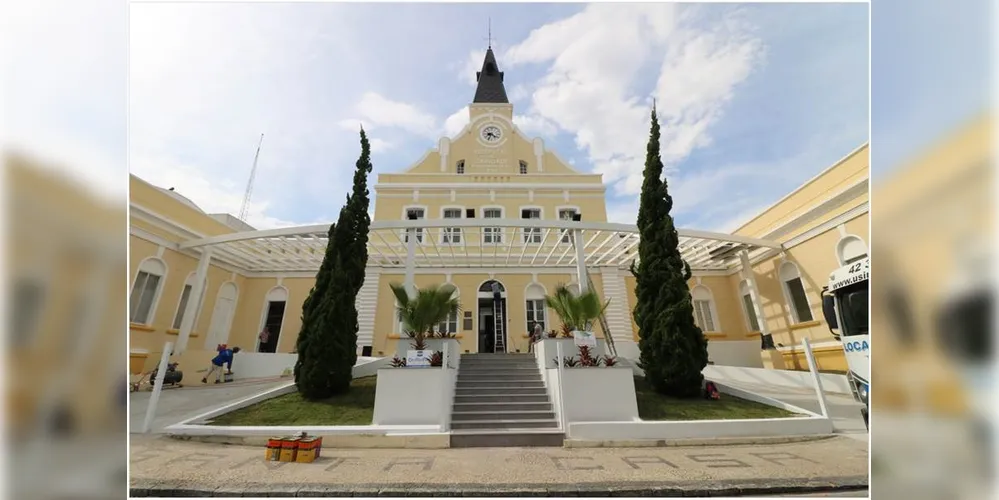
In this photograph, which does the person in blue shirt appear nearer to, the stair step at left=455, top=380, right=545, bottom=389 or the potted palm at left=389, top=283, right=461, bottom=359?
the potted palm at left=389, top=283, right=461, bottom=359

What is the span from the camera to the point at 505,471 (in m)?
4.85

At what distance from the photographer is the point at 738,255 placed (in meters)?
14.4

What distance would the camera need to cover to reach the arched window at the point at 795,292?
12.0 m

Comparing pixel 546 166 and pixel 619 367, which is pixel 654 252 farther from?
pixel 546 166

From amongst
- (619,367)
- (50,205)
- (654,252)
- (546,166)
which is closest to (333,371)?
(619,367)

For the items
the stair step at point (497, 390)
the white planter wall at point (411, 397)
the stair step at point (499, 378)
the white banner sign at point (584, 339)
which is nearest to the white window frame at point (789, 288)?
the white banner sign at point (584, 339)

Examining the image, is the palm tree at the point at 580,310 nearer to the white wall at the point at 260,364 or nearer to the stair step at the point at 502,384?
the stair step at the point at 502,384

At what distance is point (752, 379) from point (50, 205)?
45.8 feet

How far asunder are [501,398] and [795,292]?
9991 millimetres

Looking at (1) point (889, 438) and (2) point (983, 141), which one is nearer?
(2) point (983, 141)

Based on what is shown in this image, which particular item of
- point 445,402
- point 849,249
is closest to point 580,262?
point 445,402

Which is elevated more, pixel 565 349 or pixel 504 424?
pixel 565 349

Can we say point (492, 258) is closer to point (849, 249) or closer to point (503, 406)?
point (503, 406)

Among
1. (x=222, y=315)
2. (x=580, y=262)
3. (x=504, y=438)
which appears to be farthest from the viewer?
(x=222, y=315)
